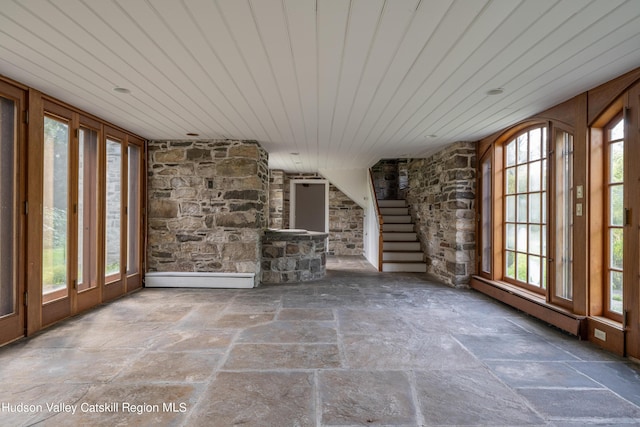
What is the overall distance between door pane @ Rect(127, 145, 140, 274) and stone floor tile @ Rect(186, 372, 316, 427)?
3.14 meters

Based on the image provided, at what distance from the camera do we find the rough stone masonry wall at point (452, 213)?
4.74m

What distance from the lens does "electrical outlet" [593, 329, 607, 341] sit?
2.62 metres

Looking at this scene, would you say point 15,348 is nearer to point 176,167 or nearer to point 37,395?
point 37,395

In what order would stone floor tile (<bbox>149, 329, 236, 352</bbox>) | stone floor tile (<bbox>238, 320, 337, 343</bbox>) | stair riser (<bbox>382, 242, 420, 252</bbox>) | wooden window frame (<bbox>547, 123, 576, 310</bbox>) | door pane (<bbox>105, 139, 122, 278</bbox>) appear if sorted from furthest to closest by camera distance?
stair riser (<bbox>382, 242, 420, 252</bbox>) < door pane (<bbox>105, 139, 122, 278</bbox>) < wooden window frame (<bbox>547, 123, 576, 310</bbox>) < stone floor tile (<bbox>238, 320, 337, 343</bbox>) < stone floor tile (<bbox>149, 329, 236, 352</bbox>)

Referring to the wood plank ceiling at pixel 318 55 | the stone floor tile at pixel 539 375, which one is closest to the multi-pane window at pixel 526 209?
the wood plank ceiling at pixel 318 55

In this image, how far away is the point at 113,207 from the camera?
4.12m

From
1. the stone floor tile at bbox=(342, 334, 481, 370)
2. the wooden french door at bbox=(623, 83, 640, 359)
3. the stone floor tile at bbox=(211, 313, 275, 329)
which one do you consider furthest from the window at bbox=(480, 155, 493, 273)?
the stone floor tile at bbox=(211, 313, 275, 329)

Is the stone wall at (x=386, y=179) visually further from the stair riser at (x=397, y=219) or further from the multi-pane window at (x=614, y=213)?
the multi-pane window at (x=614, y=213)

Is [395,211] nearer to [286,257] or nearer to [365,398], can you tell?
[286,257]

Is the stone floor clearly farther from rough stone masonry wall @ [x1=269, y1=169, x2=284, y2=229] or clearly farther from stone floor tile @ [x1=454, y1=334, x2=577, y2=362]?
rough stone masonry wall @ [x1=269, y1=169, x2=284, y2=229]

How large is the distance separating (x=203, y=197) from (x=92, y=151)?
147 centimetres

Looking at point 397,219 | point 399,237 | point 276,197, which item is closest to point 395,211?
point 397,219

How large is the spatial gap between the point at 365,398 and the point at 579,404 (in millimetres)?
1236

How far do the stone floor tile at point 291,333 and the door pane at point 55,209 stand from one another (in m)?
2.00
